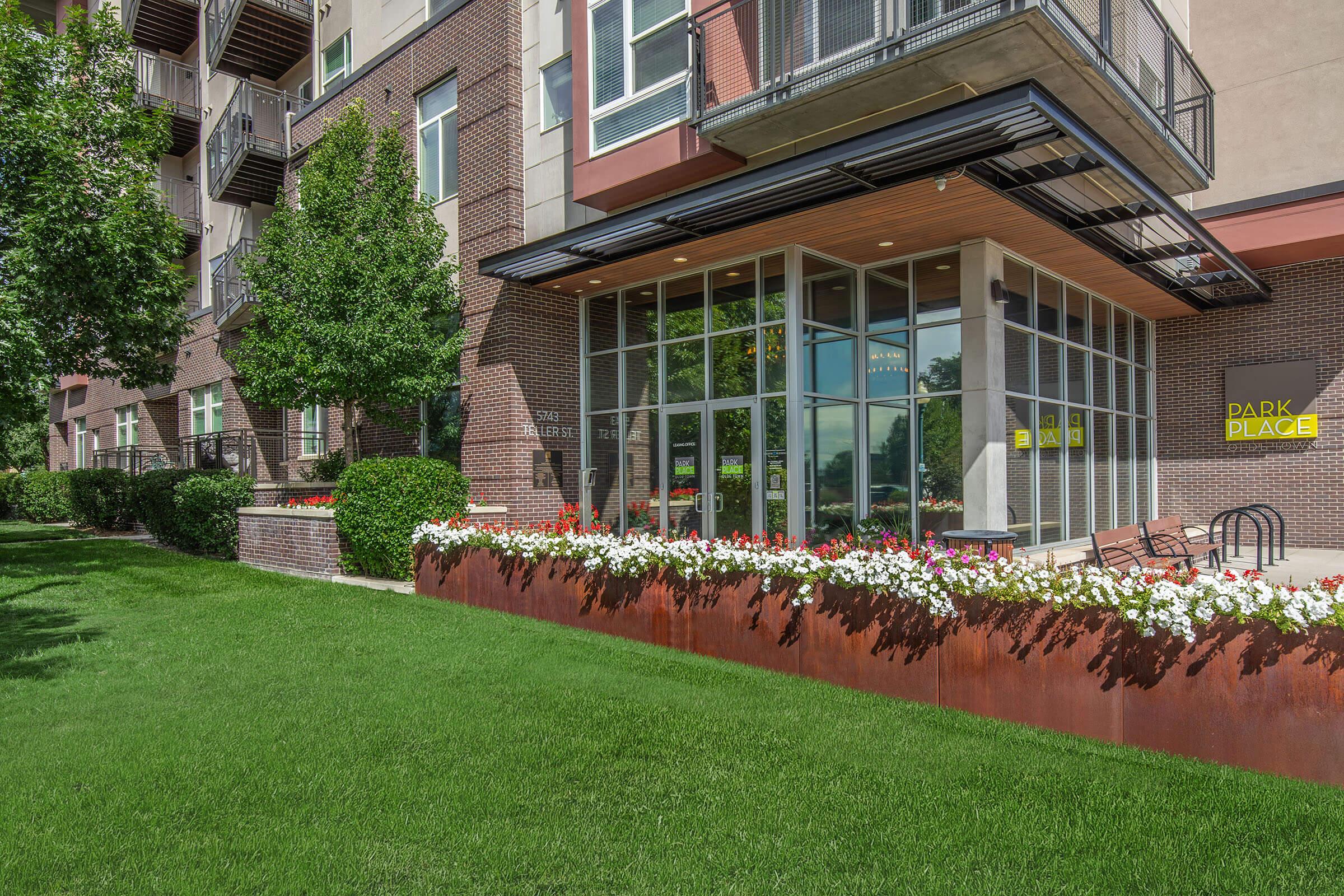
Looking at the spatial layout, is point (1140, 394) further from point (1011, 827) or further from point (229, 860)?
point (229, 860)

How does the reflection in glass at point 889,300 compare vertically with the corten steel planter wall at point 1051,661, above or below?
above

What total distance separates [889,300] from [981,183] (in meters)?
3.23

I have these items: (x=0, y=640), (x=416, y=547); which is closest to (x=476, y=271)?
(x=416, y=547)

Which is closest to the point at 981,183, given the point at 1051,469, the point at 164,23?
the point at 1051,469

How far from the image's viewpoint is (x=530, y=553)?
344 inches

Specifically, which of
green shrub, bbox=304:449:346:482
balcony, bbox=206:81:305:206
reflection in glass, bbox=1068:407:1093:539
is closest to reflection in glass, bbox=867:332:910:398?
reflection in glass, bbox=1068:407:1093:539

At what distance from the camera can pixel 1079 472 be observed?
1253cm

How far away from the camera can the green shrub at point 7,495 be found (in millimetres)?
27250

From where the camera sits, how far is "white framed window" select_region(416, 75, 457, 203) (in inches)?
562

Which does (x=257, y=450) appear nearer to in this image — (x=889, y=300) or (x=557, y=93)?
(x=557, y=93)

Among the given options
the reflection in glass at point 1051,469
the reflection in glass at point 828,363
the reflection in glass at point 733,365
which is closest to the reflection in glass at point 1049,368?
the reflection in glass at point 1051,469

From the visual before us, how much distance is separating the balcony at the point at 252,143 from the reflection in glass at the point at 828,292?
45.1ft

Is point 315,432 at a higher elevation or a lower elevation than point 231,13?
lower

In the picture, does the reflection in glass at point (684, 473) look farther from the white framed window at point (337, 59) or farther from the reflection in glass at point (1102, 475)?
the white framed window at point (337, 59)
